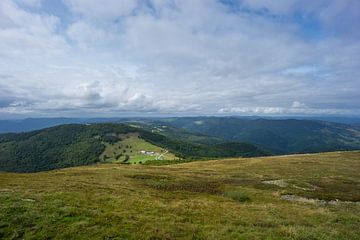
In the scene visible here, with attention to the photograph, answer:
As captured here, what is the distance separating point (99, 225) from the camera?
69.6 ft

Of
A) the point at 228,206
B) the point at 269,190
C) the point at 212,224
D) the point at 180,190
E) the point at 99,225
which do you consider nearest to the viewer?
the point at 99,225

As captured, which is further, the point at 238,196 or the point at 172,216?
the point at 238,196

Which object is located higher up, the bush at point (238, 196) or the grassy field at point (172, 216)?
the grassy field at point (172, 216)

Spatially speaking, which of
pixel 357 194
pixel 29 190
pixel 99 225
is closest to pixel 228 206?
pixel 99 225

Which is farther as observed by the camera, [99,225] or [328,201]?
[328,201]

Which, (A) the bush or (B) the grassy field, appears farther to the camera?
(A) the bush

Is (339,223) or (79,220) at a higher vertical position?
(79,220)

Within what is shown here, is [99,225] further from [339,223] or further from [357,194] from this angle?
[357,194]

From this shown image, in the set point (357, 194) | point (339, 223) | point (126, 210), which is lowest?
point (357, 194)

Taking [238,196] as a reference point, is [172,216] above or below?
above

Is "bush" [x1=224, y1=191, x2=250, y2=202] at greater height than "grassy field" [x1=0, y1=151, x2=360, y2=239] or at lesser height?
lesser

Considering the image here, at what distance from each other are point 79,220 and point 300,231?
54.3 ft

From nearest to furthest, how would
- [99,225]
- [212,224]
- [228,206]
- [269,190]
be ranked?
1. [99,225]
2. [212,224]
3. [228,206]
4. [269,190]

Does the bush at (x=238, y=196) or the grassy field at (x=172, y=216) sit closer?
the grassy field at (x=172, y=216)
